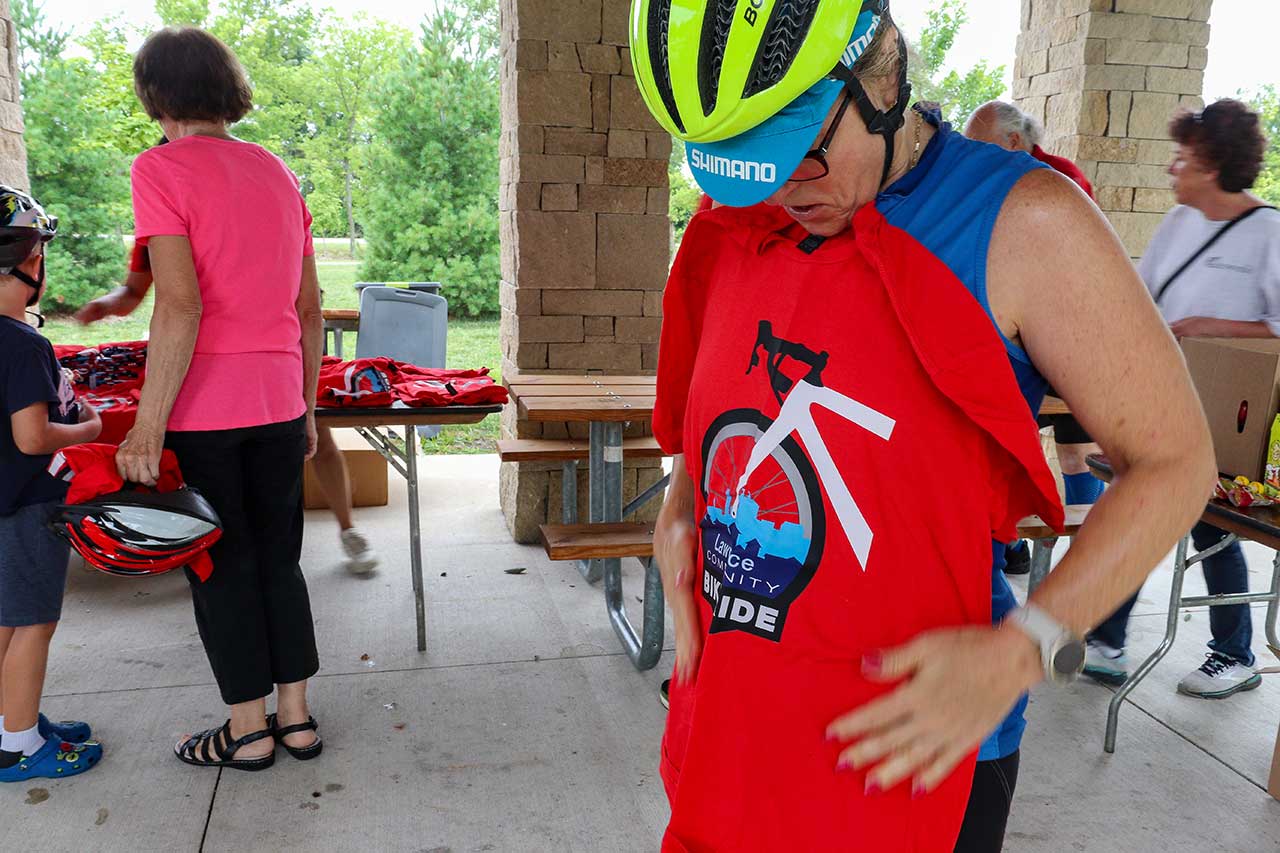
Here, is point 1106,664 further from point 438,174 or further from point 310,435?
point 438,174

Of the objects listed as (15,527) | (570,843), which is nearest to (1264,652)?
(570,843)

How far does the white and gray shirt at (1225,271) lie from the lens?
3.44 meters

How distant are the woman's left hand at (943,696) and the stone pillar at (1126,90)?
17.6 ft

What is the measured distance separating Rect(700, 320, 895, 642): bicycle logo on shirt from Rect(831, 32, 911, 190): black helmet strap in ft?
0.67

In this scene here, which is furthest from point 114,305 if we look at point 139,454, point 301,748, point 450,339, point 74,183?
point 74,183

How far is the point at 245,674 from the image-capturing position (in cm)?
303

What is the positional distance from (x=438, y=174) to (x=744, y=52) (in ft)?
56.1

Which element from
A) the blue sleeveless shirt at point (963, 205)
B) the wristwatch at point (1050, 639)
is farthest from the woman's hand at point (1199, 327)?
the wristwatch at point (1050, 639)

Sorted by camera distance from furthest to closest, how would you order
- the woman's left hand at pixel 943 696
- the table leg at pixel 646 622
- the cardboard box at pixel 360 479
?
the cardboard box at pixel 360 479 → the table leg at pixel 646 622 → the woman's left hand at pixel 943 696

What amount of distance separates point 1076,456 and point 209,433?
3423 mm

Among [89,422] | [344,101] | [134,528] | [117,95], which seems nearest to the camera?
[134,528]

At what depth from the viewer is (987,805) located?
107cm

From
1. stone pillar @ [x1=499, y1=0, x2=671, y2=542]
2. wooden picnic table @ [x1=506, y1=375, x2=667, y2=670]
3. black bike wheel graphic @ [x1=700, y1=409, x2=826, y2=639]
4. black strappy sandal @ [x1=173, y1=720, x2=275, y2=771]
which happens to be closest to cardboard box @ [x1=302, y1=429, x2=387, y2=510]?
stone pillar @ [x1=499, y1=0, x2=671, y2=542]

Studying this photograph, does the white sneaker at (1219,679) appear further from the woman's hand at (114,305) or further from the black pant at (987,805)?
the woman's hand at (114,305)
